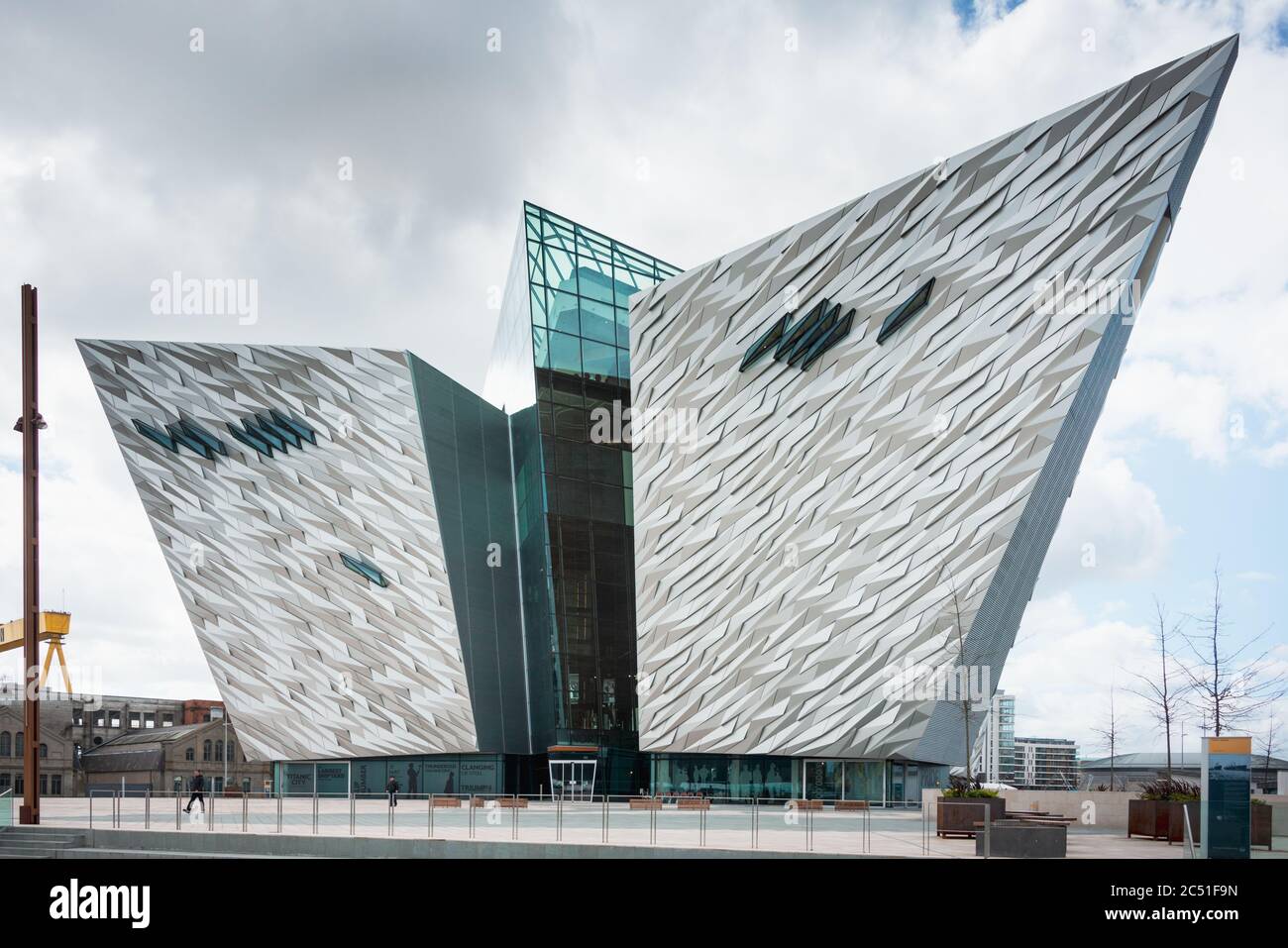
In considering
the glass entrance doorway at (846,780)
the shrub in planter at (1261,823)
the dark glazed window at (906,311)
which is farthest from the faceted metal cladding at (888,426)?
the shrub in planter at (1261,823)

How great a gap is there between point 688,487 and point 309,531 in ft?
50.7

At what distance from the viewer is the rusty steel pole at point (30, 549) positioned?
2448 cm

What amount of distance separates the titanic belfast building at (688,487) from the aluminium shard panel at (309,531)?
12cm

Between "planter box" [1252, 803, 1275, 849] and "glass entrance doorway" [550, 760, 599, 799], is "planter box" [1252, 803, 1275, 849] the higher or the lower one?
the higher one

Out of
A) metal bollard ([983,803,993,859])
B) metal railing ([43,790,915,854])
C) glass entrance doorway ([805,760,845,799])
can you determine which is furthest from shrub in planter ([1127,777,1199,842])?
glass entrance doorway ([805,760,845,799])

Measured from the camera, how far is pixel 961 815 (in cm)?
2231

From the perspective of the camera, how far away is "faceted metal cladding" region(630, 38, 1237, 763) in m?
29.6

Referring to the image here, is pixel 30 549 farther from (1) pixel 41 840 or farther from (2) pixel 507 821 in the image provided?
(2) pixel 507 821

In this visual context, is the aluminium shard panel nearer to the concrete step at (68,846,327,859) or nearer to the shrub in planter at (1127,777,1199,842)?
the concrete step at (68,846,327,859)

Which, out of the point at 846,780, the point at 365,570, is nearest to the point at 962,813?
the point at 846,780

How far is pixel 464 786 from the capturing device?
45.4m

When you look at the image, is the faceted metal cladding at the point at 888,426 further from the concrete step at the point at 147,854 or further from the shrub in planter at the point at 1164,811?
the concrete step at the point at 147,854

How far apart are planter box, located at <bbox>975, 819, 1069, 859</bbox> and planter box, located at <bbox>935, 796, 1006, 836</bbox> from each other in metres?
3.84

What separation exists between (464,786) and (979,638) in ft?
71.7
